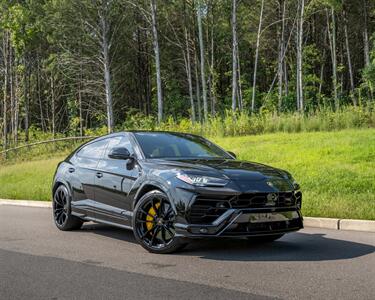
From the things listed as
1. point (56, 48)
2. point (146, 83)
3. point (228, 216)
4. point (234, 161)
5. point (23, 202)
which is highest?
point (56, 48)

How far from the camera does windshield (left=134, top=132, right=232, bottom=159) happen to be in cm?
779

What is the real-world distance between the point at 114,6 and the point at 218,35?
1105cm

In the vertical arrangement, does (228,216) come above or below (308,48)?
below

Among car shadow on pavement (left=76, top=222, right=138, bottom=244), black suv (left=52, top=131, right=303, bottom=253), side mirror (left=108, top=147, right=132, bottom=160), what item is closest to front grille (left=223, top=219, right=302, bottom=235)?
black suv (left=52, top=131, right=303, bottom=253)

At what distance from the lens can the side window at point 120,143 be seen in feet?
26.2

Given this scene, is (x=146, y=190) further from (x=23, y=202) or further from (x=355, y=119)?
(x=355, y=119)

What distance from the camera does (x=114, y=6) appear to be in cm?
3644

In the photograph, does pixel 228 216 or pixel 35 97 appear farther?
pixel 35 97

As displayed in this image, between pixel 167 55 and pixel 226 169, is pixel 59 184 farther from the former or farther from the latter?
pixel 167 55

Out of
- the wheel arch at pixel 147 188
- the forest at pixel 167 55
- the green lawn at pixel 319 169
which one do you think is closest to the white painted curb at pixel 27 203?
the green lawn at pixel 319 169

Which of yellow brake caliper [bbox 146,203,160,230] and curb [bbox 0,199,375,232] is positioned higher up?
yellow brake caliper [bbox 146,203,160,230]

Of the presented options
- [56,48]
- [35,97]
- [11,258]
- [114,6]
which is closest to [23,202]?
[11,258]

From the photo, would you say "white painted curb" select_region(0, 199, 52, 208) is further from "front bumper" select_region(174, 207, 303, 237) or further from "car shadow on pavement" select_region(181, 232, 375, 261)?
"front bumper" select_region(174, 207, 303, 237)

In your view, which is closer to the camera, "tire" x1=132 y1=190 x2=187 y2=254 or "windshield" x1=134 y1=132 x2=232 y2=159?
"tire" x1=132 y1=190 x2=187 y2=254
